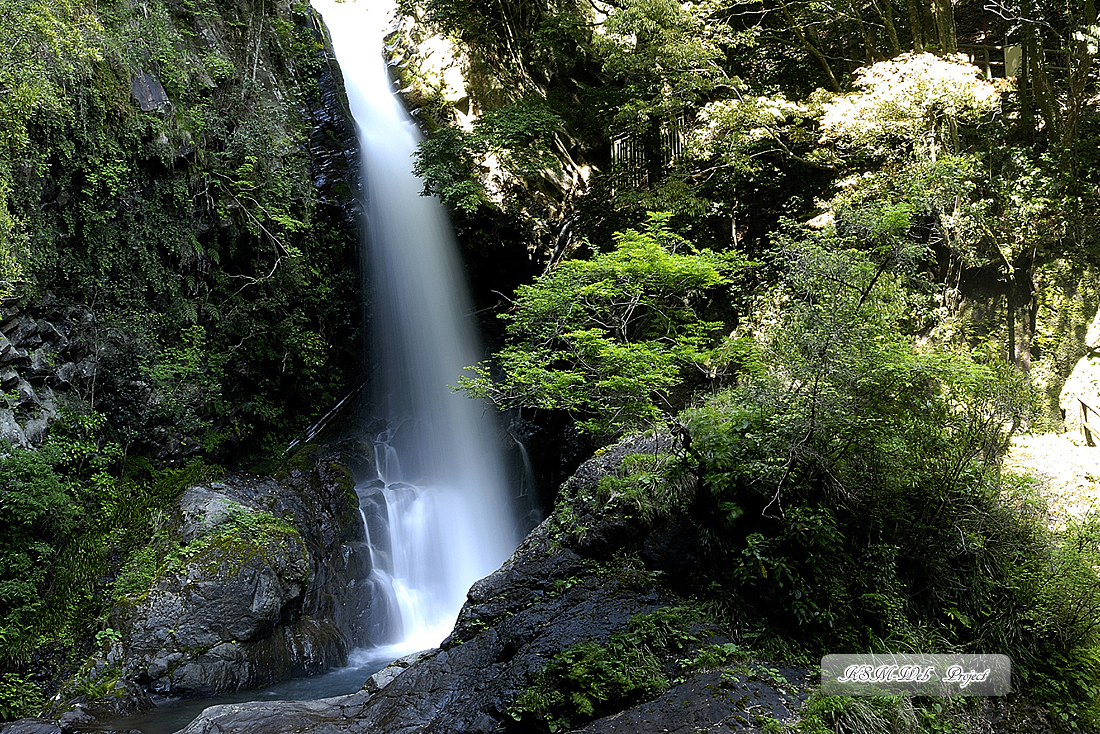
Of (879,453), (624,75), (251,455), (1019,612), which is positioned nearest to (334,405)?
(251,455)

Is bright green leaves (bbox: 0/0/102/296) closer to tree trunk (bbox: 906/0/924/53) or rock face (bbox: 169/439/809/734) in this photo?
rock face (bbox: 169/439/809/734)

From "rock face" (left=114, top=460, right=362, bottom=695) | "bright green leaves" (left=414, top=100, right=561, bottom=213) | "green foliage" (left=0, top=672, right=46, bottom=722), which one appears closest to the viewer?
"green foliage" (left=0, top=672, right=46, bottom=722)

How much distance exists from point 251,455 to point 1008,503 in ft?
41.3

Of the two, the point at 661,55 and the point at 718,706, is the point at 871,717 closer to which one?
the point at 718,706

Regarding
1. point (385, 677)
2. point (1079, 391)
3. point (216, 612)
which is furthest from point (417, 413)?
point (1079, 391)

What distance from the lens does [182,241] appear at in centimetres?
1147

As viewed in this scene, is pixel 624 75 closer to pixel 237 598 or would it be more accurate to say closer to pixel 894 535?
pixel 894 535

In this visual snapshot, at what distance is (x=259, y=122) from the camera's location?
1256 cm

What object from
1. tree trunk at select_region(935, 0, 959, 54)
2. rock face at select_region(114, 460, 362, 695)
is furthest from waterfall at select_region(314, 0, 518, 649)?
tree trunk at select_region(935, 0, 959, 54)

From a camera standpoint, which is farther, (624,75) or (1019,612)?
(624,75)

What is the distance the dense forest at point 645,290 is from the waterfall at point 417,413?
27.1 inches

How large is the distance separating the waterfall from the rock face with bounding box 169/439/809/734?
15.1 ft

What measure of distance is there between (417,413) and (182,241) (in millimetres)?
5825

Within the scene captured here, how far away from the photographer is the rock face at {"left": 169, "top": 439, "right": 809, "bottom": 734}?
4793 millimetres
